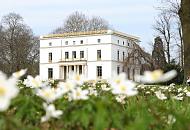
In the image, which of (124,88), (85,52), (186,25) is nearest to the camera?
(124,88)

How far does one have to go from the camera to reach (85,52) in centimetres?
6938

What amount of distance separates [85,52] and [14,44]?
1360 centimetres

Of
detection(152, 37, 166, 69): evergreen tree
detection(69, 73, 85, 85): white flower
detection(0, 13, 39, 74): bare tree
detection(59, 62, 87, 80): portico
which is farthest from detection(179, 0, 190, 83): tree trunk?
detection(59, 62, 87, 80): portico

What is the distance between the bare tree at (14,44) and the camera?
5969 centimetres

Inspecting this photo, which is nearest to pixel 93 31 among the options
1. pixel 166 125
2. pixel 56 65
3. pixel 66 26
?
pixel 66 26

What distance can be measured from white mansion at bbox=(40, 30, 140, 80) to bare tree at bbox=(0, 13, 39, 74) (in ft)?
23.5

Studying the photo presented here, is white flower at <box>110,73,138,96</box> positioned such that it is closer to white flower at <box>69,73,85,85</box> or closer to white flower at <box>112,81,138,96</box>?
white flower at <box>112,81,138,96</box>

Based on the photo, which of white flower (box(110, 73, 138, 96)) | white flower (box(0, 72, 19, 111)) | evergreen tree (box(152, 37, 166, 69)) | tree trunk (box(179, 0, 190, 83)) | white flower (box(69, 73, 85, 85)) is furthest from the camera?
evergreen tree (box(152, 37, 166, 69))

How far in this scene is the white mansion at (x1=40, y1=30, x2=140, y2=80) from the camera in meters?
67.0

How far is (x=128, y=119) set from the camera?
1.89 meters

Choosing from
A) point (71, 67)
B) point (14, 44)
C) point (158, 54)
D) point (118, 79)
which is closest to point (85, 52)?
point (71, 67)

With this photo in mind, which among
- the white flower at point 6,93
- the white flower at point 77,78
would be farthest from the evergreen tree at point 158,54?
the white flower at point 6,93

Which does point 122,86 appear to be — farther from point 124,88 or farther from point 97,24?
point 97,24

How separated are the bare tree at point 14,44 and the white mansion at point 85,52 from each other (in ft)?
23.5
